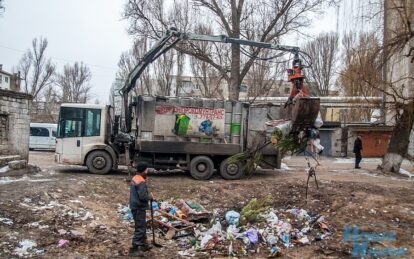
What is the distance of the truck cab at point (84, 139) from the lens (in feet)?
52.4

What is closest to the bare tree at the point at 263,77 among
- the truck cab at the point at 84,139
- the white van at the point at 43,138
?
the white van at the point at 43,138

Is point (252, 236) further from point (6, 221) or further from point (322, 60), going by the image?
point (322, 60)

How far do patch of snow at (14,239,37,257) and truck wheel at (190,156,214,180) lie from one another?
857 centimetres

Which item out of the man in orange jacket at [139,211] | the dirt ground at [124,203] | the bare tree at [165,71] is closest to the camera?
the man in orange jacket at [139,211]

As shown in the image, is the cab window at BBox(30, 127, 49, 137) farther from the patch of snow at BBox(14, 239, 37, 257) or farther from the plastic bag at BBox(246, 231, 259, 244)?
the plastic bag at BBox(246, 231, 259, 244)

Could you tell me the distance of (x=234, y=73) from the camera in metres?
25.2

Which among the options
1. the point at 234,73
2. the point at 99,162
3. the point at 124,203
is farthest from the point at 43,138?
the point at 124,203

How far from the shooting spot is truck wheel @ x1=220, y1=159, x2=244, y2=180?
16156 millimetres

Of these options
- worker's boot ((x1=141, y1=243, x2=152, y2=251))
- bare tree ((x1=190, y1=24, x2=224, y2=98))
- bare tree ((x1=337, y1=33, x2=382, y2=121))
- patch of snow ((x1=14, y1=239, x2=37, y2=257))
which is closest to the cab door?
patch of snow ((x1=14, y1=239, x2=37, y2=257))

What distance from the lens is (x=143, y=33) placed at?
2683 centimetres

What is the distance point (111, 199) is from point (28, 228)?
11.6 ft

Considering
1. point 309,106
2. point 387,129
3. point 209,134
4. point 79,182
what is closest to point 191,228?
point 309,106

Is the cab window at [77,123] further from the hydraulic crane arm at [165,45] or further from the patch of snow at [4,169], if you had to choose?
the patch of snow at [4,169]

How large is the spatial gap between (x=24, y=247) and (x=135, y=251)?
1944 mm
